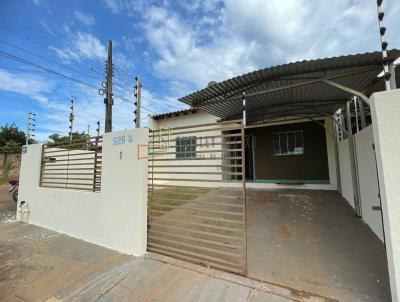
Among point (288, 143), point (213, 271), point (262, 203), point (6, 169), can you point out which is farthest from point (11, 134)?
point (213, 271)

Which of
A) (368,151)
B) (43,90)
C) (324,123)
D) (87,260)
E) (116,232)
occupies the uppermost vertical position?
(43,90)

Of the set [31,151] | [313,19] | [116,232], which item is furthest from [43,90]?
[313,19]

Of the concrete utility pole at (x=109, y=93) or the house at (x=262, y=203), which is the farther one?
the concrete utility pole at (x=109, y=93)

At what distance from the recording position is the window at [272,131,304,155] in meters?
9.17

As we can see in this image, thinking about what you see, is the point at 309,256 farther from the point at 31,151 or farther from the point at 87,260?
the point at 31,151

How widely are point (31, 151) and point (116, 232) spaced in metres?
3.99

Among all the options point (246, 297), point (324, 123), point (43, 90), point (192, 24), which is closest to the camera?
point (246, 297)

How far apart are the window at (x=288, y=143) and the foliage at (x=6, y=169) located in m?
18.1

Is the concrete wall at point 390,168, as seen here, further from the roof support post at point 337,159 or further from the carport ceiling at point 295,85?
the roof support post at point 337,159

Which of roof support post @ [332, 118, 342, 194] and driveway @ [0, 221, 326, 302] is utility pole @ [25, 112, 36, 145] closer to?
driveway @ [0, 221, 326, 302]

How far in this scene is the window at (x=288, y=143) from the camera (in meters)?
9.17

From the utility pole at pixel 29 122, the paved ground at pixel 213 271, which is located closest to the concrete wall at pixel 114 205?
the paved ground at pixel 213 271

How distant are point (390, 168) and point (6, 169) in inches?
803

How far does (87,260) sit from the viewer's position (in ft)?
10.5
